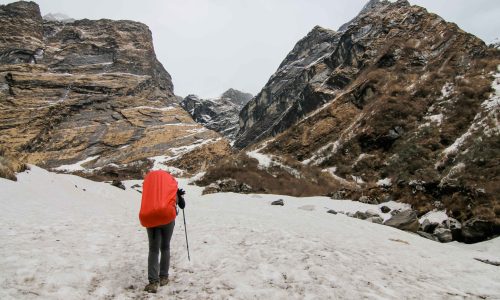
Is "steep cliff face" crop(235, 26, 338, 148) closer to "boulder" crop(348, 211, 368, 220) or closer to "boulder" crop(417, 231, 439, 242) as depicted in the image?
"boulder" crop(348, 211, 368, 220)

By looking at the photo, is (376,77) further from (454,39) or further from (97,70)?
(97,70)

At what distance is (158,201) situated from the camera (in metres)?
7.57

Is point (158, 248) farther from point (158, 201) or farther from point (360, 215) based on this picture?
point (360, 215)

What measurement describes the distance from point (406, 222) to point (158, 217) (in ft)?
44.4

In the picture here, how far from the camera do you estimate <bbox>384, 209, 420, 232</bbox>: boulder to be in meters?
17.5

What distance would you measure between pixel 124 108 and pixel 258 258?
128077mm

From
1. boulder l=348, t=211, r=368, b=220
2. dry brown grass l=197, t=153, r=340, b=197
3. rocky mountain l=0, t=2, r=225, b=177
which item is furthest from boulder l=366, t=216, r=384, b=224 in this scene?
rocky mountain l=0, t=2, r=225, b=177

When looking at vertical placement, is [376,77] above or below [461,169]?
above

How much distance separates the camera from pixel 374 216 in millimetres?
19672

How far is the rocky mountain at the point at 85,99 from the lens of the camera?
107500mm

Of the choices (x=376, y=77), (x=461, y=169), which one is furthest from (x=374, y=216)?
(x=376, y=77)

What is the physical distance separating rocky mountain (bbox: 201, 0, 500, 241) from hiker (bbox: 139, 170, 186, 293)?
509 inches

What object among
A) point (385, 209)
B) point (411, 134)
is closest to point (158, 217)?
point (385, 209)

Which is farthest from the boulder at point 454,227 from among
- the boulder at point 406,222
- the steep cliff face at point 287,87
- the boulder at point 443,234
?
the steep cliff face at point 287,87
